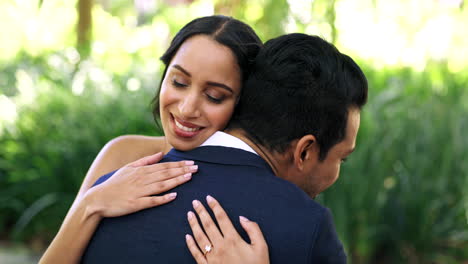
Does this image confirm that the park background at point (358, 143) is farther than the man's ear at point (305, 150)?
Yes

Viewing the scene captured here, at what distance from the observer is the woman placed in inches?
75.7

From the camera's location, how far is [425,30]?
792 cm

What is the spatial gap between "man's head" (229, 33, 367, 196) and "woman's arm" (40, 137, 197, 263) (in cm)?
27

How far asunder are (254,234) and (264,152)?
333 millimetres

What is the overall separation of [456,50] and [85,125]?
5.71 meters

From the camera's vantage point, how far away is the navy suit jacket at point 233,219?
171 cm

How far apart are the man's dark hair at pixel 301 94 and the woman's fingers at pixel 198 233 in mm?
335

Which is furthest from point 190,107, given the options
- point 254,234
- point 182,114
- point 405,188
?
point 405,188

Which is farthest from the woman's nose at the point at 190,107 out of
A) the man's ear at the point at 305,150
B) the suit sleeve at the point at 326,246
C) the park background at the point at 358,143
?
the park background at the point at 358,143

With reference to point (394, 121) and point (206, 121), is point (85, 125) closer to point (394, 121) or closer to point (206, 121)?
point (394, 121)

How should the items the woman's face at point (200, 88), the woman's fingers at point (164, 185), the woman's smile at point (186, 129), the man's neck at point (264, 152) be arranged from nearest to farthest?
the woman's fingers at point (164, 185)
the man's neck at point (264, 152)
the woman's face at point (200, 88)
the woman's smile at point (186, 129)

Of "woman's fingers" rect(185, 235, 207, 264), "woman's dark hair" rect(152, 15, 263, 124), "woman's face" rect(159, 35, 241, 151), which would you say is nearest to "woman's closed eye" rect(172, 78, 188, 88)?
"woman's face" rect(159, 35, 241, 151)

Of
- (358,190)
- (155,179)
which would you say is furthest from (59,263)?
(358,190)

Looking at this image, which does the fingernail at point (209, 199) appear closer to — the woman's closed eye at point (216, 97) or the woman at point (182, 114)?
the woman at point (182, 114)
